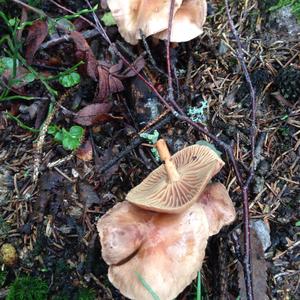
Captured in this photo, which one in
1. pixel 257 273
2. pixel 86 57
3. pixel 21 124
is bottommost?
pixel 257 273

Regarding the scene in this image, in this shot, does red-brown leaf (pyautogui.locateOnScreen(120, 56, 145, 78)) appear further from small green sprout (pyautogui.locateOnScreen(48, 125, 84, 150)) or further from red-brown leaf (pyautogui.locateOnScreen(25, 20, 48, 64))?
red-brown leaf (pyautogui.locateOnScreen(25, 20, 48, 64))

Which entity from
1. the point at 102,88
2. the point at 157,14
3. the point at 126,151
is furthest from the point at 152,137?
the point at 157,14

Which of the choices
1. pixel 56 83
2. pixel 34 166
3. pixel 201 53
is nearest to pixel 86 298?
pixel 34 166

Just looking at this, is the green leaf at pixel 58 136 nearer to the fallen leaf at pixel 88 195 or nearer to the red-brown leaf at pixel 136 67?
the fallen leaf at pixel 88 195

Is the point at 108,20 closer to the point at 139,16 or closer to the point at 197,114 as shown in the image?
the point at 139,16

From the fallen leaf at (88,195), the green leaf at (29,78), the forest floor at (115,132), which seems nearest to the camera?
the forest floor at (115,132)

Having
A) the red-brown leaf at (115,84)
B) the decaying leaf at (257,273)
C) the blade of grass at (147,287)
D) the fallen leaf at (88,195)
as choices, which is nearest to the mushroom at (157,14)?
the red-brown leaf at (115,84)

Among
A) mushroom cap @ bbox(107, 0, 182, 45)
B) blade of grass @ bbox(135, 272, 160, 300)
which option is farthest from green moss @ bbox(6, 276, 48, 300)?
mushroom cap @ bbox(107, 0, 182, 45)

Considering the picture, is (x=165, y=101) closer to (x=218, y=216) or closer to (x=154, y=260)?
(x=218, y=216)
